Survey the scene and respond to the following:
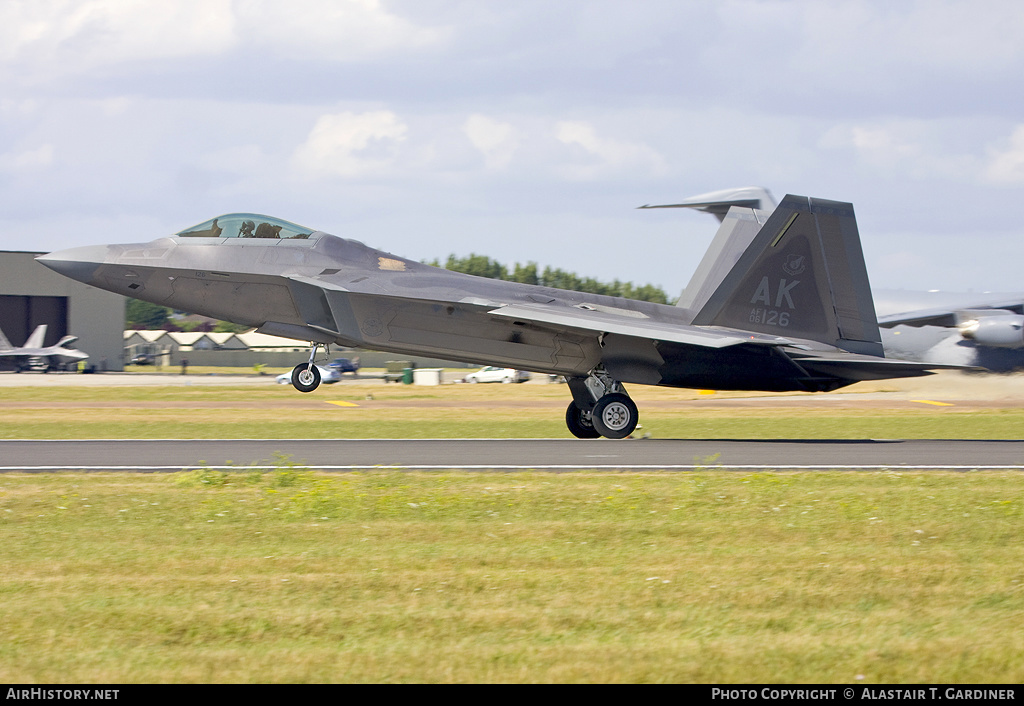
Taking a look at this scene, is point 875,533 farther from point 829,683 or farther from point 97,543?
point 97,543

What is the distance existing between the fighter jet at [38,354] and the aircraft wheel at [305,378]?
5401cm

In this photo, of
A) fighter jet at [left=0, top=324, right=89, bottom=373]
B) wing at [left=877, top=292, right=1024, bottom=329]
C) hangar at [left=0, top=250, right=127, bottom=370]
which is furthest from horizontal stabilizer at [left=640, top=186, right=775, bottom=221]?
hangar at [left=0, top=250, right=127, bottom=370]

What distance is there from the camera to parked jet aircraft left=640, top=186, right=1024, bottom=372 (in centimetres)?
2778

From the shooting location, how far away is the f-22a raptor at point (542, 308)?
59.1 feet

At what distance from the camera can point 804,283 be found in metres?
19.0

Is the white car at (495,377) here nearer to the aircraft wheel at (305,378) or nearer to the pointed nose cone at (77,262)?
the pointed nose cone at (77,262)

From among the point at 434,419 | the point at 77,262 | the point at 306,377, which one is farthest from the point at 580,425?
the point at 77,262

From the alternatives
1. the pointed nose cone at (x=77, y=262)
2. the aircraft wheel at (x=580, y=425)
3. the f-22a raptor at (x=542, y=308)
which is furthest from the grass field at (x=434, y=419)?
the pointed nose cone at (x=77, y=262)

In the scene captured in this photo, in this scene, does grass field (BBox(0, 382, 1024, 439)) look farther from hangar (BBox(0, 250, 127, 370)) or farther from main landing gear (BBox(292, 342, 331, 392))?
hangar (BBox(0, 250, 127, 370))

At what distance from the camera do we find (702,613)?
6.13 meters

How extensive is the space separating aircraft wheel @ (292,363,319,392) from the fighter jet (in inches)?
2126
